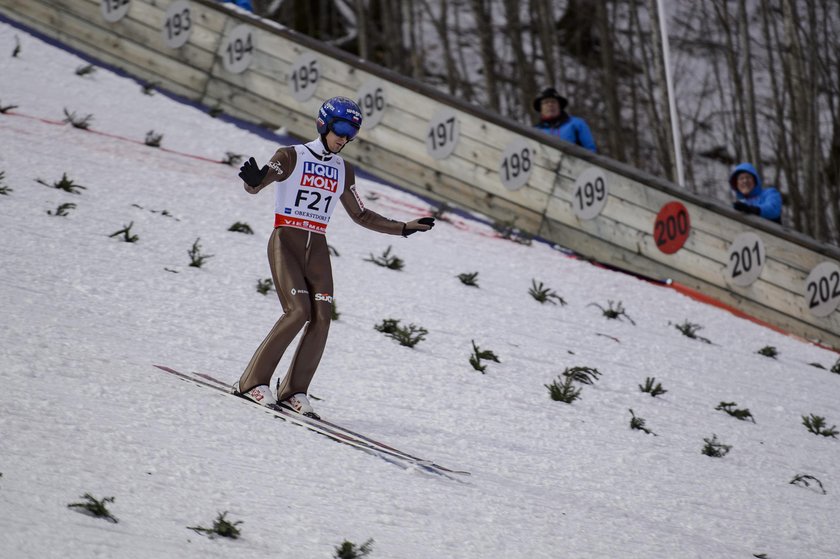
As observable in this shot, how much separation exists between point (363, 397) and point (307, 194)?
149cm

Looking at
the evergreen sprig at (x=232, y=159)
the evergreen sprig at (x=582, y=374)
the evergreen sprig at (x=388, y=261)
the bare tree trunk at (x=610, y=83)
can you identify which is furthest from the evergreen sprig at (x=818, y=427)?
the bare tree trunk at (x=610, y=83)

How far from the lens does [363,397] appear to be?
7.84 meters

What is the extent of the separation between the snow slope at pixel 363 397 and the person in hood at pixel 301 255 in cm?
29

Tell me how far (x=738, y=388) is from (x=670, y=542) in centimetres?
414

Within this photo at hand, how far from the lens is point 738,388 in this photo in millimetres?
10125

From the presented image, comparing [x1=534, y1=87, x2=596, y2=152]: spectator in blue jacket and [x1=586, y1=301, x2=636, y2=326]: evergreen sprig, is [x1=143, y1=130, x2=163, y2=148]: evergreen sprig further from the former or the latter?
[x1=586, y1=301, x2=636, y2=326]: evergreen sprig

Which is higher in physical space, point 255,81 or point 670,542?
point 255,81

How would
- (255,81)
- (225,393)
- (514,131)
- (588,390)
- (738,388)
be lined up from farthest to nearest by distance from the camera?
(255,81)
(514,131)
(738,388)
(588,390)
(225,393)

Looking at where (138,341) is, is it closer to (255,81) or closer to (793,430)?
(793,430)

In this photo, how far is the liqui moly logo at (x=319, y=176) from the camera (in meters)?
7.21

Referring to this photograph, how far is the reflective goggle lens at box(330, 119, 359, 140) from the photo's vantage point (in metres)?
7.19

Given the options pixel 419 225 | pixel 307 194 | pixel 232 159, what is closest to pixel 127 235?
pixel 307 194

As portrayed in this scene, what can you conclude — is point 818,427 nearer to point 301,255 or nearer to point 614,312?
point 614,312

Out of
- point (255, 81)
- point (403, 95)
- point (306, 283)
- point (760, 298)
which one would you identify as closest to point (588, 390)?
point (306, 283)
